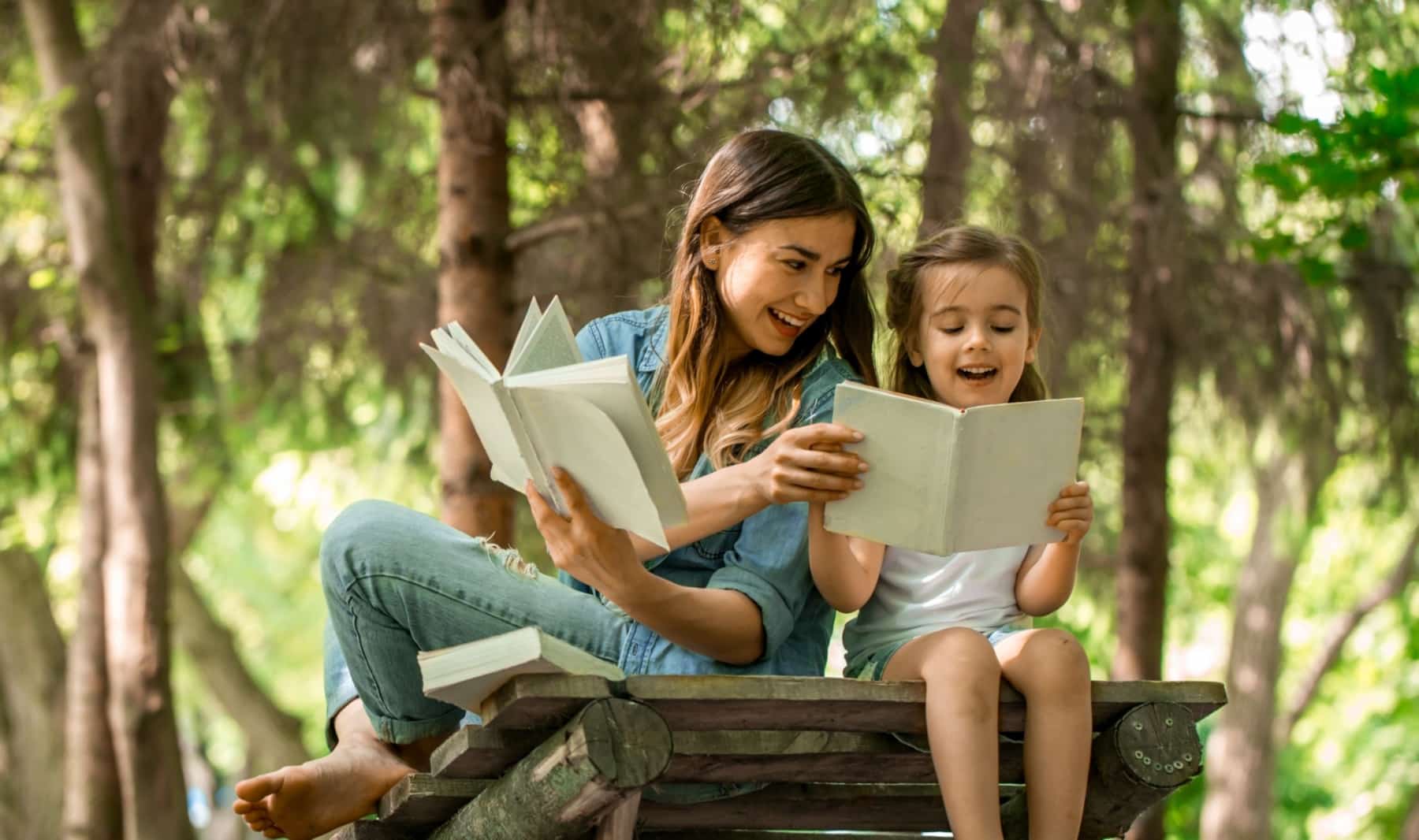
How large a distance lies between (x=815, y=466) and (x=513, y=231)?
3.14 metres

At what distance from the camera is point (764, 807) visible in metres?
3.11

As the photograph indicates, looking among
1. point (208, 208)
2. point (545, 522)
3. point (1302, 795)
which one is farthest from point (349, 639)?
point (1302, 795)

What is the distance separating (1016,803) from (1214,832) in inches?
351

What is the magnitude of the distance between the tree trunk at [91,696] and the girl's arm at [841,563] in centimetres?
474

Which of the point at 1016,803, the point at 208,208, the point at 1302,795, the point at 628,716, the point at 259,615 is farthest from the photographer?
the point at 259,615

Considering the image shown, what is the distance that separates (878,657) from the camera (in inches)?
113

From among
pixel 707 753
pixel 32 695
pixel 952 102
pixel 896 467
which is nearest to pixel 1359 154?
pixel 952 102

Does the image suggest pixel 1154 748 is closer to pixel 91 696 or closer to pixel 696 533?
pixel 696 533

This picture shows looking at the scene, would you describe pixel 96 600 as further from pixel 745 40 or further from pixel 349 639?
pixel 349 639

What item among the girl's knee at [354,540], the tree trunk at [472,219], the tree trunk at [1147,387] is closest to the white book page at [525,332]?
the girl's knee at [354,540]

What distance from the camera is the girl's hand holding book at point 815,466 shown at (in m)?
2.46

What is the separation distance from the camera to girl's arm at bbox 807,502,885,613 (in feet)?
8.67

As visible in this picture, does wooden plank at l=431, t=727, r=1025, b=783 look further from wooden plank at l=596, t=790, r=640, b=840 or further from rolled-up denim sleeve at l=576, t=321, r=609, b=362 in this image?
rolled-up denim sleeve at l=576, t=321, r=609, b=362

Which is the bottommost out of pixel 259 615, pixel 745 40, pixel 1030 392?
pixel 259 615
